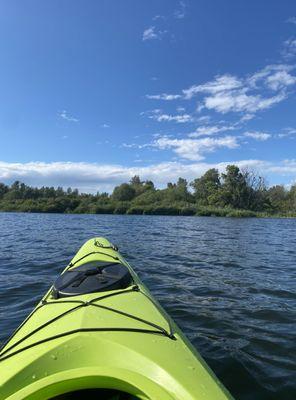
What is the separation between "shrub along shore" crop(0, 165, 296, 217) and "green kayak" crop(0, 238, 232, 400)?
50348mm

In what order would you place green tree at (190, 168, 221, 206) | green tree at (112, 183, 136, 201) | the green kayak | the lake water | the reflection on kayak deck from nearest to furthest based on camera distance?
1. the green kayak
2. the reflection on kayak deck
3. the lake water
4. green tree at (190, 168, 221, 206)
5. green tree at (112, 183, 136, 201)

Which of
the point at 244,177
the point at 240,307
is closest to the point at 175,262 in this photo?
the point at 240,307

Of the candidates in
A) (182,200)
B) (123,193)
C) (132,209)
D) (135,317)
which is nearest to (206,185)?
(182,200)

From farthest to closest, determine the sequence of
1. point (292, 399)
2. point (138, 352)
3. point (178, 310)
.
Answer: point (178, 310) < point (292, 399) < point (138, 352)

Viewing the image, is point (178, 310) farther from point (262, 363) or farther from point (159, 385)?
point (159, 385)

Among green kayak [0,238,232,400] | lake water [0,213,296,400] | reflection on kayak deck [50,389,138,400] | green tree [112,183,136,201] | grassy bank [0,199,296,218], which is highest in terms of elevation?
green tree [112,183,136,201]

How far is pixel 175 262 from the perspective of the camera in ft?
33.4

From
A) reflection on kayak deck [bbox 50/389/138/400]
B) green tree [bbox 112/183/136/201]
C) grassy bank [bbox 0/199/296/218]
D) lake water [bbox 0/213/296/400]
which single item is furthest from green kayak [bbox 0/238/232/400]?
green tree [bbox 112/183/136/201]

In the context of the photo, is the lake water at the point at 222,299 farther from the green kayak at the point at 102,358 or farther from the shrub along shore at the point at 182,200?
the shrub along shore at the point at 182,200

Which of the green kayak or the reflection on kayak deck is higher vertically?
the green kayak

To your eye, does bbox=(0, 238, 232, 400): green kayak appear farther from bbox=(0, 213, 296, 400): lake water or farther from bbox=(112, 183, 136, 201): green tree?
bbox=(112, 183, 136, 201): green tree

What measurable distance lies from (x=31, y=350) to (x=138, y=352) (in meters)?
0.79

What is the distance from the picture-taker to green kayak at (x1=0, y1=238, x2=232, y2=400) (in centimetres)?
227

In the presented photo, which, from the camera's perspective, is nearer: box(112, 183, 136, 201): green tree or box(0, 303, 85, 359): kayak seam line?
box(0, 303, 85, 359): kayak seam line
